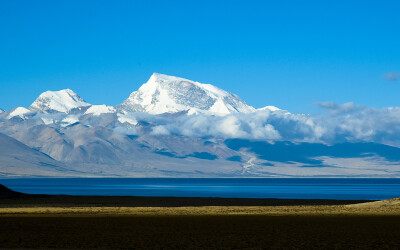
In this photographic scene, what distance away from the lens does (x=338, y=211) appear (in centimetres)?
6712
